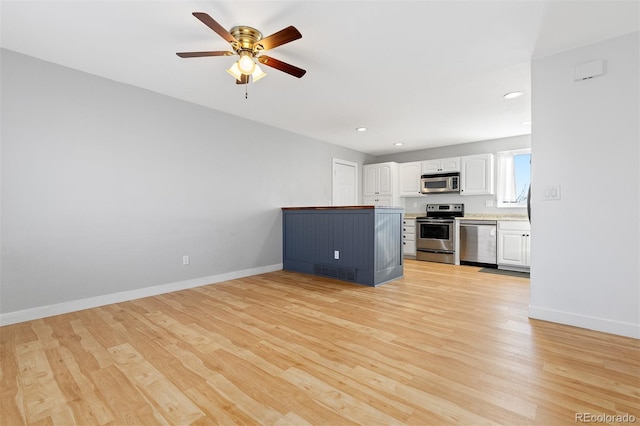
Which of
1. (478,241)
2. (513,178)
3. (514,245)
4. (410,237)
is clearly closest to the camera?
(514,245)

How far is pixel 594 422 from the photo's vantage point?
130 cm

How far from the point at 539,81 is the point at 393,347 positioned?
2.65 meters

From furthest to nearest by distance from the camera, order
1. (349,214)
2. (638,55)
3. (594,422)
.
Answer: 1. (349,214)
2. (638,55)
3. (594,422)

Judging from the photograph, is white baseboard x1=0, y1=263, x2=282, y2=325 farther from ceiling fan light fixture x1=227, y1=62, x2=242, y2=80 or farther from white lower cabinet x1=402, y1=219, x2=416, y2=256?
white lower cabinet x1=402, y1=219, x2=416, y2=256

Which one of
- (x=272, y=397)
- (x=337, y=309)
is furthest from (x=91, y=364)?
(x=337, y=309)

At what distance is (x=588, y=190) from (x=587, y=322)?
3.56 ft

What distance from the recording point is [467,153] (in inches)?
231

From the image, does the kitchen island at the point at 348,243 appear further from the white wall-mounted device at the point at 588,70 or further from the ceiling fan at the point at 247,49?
the white wall-mounted device at the point at 588,70

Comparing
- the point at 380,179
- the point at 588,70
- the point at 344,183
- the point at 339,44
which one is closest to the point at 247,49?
the point at 339,44

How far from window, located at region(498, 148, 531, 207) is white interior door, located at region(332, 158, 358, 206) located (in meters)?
2.87

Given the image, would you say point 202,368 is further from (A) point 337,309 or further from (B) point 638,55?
(B) point 638,55

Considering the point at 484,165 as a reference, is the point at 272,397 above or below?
below

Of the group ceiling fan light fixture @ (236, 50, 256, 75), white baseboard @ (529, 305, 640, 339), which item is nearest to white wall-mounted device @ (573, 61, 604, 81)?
white baseboard @ (529, 305, 640, 339)

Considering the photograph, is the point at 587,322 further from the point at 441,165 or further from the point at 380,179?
the point at 380,179
